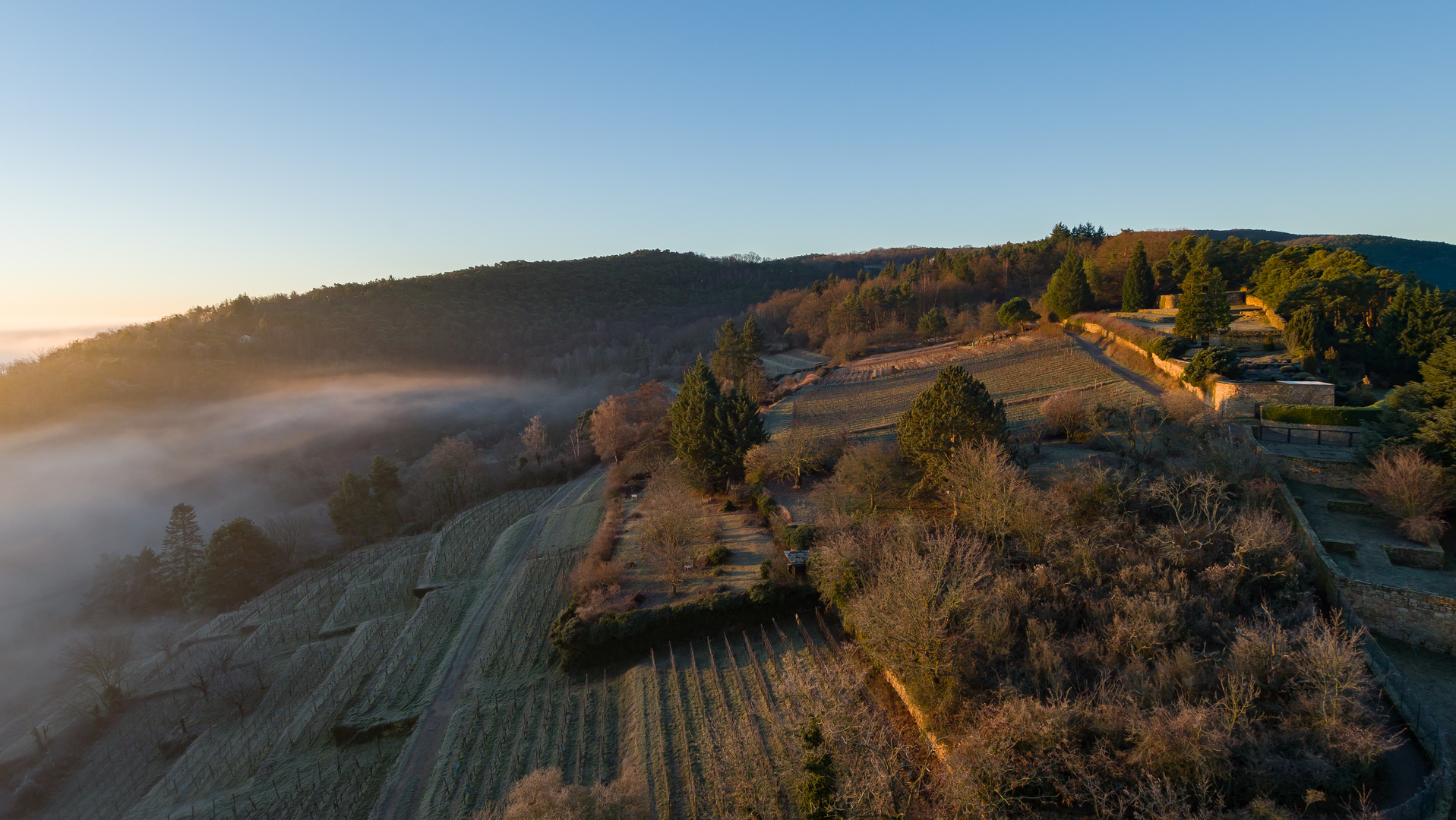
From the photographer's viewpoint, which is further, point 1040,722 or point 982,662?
point 982,662

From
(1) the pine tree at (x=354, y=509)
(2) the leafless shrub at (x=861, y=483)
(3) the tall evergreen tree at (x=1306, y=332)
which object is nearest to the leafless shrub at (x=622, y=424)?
(1) the pine tree at (x=354, y=509)

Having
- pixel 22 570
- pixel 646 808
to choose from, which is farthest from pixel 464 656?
pixel 22 570

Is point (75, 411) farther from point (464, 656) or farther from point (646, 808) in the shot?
point (646, 808)

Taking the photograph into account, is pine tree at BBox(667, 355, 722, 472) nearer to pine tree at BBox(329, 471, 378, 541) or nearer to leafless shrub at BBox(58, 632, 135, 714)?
pine tree at BBox(329, 471, 378, 541)

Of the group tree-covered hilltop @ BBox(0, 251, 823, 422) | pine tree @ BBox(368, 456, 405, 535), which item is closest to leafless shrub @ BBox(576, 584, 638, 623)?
pine tree @ BBox(368, 456, 405, 535)

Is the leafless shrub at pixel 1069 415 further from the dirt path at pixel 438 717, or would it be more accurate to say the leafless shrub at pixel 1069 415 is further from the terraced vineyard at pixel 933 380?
the dirt path at pixel 438 717
